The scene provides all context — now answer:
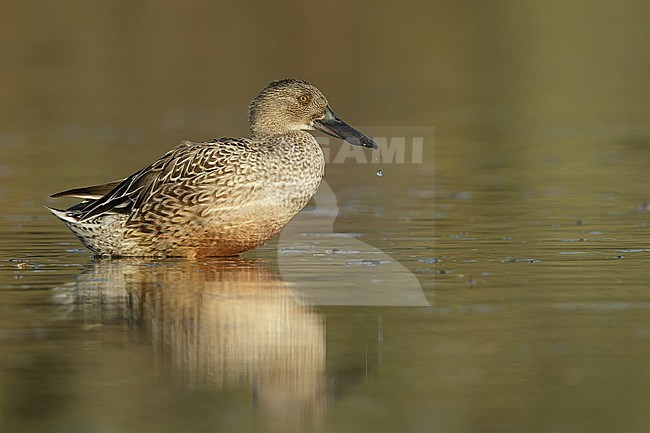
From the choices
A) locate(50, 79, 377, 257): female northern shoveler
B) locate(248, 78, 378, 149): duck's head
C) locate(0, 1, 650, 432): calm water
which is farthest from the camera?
locate(248, 78, 378, 149): duck's head

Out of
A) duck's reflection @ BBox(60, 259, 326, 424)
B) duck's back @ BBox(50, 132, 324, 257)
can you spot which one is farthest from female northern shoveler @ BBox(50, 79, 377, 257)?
duck's reflection @ BBox(60, 259, 326, 424)

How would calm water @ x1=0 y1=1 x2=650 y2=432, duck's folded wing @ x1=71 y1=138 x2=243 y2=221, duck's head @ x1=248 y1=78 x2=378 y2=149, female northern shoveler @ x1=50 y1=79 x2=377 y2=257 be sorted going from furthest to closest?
duck's head @ x1=248 y1=78 x2=378 y2=149, duck's folded wing @ x1=71 y1=138 x2=243 y2=221, female northern shoveler @ x1=50 y1=79 x2=377 y2=257, calm water @ x1=0 y1=1 x2=650 y2=432

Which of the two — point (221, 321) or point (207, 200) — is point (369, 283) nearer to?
point (221, 321)

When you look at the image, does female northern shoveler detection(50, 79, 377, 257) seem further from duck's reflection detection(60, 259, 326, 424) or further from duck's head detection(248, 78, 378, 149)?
duck's reflection detection(60, 259, 326, 424)

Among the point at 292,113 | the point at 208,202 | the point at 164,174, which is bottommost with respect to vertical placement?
the point at 208,202

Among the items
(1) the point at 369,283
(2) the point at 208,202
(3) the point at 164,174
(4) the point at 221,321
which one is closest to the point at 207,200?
(2) the point at 208,202

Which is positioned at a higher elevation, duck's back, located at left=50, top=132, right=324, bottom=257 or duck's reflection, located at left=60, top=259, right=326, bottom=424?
duck's back, located at left=50, top=132, right=324, bottom=257

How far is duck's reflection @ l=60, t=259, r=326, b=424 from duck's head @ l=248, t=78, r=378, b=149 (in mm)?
1051

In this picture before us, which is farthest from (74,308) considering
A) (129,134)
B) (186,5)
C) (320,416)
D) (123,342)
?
(186,5)

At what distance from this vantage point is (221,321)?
22.6ft

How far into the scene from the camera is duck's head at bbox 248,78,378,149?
9.48 metres

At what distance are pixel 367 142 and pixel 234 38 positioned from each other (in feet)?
57.2

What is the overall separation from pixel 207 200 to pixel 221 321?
2.05 m

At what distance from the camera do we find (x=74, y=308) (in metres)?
7.26
